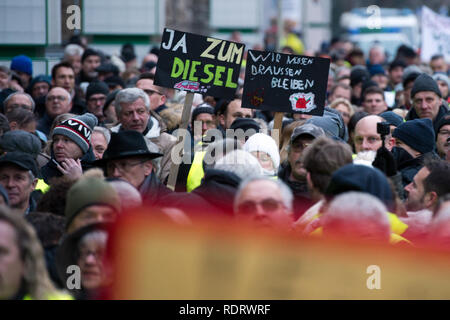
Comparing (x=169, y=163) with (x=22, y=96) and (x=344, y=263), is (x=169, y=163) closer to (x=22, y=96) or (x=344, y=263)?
(x=22, y=96)

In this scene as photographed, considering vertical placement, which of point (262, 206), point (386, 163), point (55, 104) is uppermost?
point (55, 104)

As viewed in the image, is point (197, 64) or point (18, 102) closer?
point (197, 64)

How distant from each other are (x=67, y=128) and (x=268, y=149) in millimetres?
1806

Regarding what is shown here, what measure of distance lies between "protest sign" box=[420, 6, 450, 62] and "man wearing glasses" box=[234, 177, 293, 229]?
11.7 meters

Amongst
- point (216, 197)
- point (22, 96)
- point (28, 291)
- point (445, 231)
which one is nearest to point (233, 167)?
point (216, 197)

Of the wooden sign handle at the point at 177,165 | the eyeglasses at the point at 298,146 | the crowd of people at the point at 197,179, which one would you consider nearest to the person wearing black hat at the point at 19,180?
the crowd of people at the point at 197,179

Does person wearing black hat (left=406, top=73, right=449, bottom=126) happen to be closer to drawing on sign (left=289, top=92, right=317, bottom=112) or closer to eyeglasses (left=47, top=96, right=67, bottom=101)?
drawing on sign (left=289, top=92, right=317, bottom=112)

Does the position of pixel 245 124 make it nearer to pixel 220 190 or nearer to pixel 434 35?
pixel 220 190

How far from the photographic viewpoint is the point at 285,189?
5031 millimetres

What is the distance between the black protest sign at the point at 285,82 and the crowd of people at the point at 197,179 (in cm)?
23

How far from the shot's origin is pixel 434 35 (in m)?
16.4

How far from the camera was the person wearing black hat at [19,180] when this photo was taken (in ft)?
20.8

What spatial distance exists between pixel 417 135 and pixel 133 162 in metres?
2.59

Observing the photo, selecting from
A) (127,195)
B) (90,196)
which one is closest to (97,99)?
(127,195)
